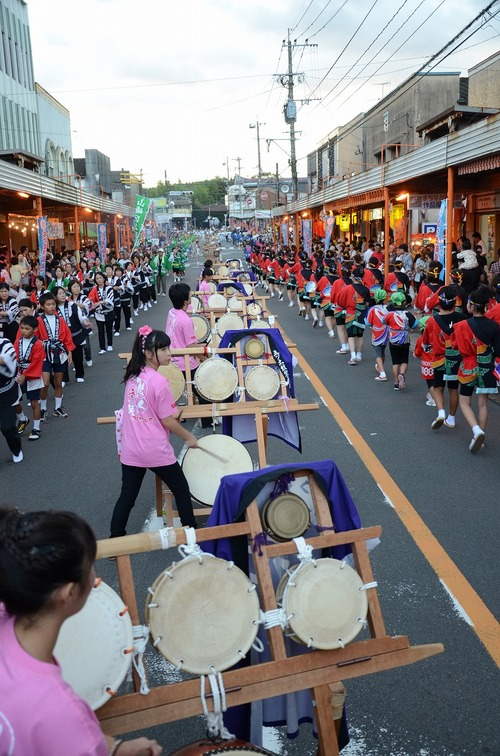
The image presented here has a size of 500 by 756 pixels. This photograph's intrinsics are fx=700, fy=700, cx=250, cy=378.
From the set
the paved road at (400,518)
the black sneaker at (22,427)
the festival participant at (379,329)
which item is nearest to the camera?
the paved road at (400,518)

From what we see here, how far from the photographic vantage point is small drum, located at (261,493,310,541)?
2961 millimetres

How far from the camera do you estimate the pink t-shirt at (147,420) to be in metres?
4.71

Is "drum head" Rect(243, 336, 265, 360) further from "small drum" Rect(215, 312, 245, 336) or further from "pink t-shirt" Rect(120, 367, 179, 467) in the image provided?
"pink t-shirt" Rect(120, 367, 179, 467)

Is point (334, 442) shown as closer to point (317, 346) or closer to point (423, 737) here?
point (423, 737)

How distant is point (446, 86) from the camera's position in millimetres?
29562

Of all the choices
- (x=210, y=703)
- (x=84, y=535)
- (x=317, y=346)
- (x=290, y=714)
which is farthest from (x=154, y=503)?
(x=317, y=346)

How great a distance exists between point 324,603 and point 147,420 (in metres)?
2.33

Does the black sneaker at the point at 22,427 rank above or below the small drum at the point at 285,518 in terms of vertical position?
below

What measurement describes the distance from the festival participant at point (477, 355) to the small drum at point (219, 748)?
5.62 meters

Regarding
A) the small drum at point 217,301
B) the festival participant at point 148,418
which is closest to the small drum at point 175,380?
the festival participant at point 148,418

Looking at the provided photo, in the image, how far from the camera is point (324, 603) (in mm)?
2750

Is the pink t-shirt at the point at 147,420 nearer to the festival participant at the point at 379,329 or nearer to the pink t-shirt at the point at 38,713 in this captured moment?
the pink t-shirt at the point at 38,713

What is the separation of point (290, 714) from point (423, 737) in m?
0.71

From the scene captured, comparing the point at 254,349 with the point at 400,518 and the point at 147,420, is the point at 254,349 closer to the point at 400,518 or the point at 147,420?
the point at 400,518
